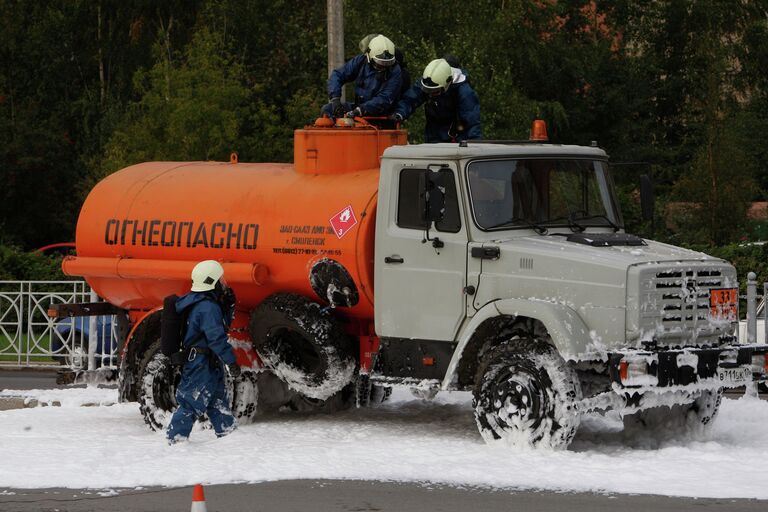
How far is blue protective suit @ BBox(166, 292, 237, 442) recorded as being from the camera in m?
13.1

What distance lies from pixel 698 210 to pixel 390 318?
21.0 meters

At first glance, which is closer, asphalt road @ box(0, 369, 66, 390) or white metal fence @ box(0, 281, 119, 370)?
asphalt road @ box(0, 369, 66, 390)

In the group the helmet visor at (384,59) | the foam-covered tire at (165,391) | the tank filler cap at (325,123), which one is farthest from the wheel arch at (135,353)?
the helmet visor at (384,59)

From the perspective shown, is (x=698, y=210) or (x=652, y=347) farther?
(x=698, y=210)

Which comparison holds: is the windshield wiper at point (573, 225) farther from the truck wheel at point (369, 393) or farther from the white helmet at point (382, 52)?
the white helmet at point (382, 52)

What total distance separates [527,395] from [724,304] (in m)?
1.92

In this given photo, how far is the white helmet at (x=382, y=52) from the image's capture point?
1497cm

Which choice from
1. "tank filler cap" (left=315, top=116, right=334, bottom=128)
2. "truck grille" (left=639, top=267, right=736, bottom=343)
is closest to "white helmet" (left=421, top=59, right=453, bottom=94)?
"tank filler cap" (left=315, top=116, right=334, bottom=128)

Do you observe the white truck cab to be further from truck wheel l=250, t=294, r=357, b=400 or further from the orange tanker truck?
truck wheel l=250, t=294, r=357, b=400

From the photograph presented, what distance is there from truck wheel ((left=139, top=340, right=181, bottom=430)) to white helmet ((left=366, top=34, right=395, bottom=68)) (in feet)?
11.4

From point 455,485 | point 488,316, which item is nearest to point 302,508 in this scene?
point 455,485

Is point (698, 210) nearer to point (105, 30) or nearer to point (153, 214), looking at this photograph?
point (153, 214)

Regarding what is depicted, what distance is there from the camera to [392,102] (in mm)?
15102

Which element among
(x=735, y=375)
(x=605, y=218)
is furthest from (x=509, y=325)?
(x=735, y=375)
